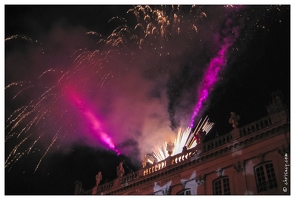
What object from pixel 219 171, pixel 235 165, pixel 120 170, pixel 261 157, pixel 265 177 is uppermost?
pixel 120 170

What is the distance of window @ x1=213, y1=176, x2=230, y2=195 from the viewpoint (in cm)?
1848

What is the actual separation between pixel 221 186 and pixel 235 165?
1.61 m

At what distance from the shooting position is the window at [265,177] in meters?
16.4

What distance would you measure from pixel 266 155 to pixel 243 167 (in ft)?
4.92

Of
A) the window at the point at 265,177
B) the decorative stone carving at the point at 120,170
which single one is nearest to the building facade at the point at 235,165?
the window at the point at 265,177

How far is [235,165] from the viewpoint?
719 inches

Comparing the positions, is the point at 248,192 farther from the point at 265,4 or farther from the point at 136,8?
the point at 136,8

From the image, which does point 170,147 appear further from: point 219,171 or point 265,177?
point 265,177

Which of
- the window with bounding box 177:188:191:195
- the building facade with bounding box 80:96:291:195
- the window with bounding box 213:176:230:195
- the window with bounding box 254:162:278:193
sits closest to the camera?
the window with bounding box 254:162:278:193

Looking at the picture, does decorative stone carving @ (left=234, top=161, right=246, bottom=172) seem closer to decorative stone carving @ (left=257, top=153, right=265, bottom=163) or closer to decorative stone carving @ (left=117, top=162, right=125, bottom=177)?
decorative stone carving @ (left=257, top=153, right=265, bottom=163)

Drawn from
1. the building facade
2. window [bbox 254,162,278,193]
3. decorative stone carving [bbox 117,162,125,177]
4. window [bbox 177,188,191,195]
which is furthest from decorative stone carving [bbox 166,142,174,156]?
window [bbox 254,162,278,193]

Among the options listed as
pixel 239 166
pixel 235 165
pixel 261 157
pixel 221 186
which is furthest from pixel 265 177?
pixel 221 186
